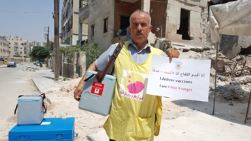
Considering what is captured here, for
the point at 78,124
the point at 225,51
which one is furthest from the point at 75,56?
the point at 78,124

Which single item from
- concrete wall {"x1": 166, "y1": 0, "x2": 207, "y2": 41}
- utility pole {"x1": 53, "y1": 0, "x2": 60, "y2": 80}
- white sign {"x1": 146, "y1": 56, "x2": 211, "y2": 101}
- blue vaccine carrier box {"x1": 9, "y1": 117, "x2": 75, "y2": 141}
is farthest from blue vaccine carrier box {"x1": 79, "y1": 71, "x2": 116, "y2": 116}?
utility pole {"x1": 53, "y1": 0, "x2": 60, "y2": 80}

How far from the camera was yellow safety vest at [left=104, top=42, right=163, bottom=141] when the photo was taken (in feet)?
8.27

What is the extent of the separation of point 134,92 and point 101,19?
2027cm

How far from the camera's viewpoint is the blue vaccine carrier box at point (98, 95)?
257 centimetres

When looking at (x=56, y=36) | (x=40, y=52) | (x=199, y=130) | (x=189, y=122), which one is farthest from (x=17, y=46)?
(x=199, y=130)

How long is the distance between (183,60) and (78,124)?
460 centimetres

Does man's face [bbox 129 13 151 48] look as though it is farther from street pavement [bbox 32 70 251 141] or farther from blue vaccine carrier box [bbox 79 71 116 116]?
street pavement [bbox 32 70 251 141]

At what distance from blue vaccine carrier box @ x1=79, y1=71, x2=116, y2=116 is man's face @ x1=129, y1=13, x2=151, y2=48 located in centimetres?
42

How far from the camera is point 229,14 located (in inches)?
271

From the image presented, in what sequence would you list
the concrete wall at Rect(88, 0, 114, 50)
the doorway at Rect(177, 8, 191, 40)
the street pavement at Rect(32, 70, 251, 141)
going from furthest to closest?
the doorway at Rect(177, 8, 191, 40)
the concrete wall at Rect(88, 0, 114, 50)
the street pavement at Rect(32, 70, 251, 141)

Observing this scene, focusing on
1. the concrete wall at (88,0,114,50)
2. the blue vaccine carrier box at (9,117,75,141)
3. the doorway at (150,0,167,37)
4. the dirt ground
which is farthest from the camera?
the concrete wall at (88,0,114,50)

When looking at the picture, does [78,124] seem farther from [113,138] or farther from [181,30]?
[181,30]

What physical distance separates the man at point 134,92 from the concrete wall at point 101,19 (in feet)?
57.0

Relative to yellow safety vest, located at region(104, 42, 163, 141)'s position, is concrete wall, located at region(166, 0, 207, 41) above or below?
above
